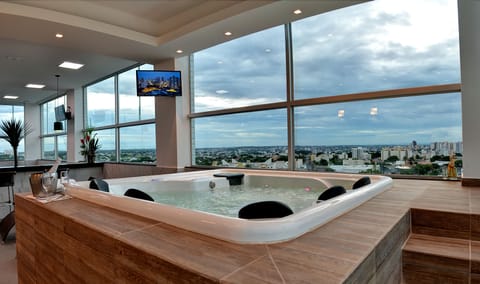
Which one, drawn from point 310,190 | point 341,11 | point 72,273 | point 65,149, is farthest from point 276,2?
point 65,149

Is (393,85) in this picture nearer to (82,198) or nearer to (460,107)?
(460,107)

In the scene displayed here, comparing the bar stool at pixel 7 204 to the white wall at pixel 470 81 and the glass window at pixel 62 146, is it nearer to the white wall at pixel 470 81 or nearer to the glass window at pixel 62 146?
the glass window at pixel 62 146

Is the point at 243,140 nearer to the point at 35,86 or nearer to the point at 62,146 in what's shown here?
the point at 35,86

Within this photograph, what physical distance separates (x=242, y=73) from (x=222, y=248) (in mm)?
4156

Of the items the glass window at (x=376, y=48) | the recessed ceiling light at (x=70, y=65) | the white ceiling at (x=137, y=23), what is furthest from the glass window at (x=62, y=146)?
the glass window at (x=376, y=48)

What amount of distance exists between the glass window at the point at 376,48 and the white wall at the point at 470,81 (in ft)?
0.98

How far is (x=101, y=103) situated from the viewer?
7914 mm

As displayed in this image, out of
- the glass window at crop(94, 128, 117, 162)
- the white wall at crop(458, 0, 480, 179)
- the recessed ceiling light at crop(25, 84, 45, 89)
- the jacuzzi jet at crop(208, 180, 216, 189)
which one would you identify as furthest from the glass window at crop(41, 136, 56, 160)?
the white wall at crop(458, 0, 480, 179)

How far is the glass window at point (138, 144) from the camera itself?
6270mm

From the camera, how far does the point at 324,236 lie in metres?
1.22

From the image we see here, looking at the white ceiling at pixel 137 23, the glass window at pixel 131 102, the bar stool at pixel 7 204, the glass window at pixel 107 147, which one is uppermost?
the white ceiling at pixel 137 23

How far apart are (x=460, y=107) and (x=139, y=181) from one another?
354cm

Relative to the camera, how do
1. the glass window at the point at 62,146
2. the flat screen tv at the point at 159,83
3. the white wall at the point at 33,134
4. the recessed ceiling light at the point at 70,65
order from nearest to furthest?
the flat screen tv at the point at 159,83 → the recessed ceiling light at the point at 70,65 → the glass window at the point at 62,146 → the white wall at the point at 33,134

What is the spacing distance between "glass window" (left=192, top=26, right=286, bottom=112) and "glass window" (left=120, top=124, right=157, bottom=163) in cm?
135
